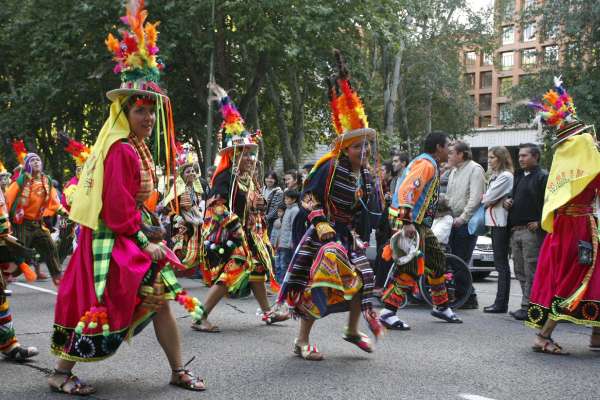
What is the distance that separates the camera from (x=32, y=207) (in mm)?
10984

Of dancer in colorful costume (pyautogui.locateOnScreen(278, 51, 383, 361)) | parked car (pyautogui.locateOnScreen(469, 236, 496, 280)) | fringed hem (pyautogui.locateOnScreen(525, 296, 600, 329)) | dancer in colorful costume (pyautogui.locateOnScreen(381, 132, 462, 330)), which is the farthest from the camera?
parked car (pyautogui.locateOnScreen(469, 236, 496, 280))

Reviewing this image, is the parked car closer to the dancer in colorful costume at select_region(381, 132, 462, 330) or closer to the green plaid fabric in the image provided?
the dancer in colorful costume at select_region(381, 132, 462, 330)

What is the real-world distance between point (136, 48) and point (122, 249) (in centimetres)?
129

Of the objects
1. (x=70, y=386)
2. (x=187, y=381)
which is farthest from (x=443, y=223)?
(x=70, y=386)

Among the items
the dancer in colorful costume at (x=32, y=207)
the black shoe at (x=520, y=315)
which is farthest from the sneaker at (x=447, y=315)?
the dancer in colorful costume at (x=32, y=207)

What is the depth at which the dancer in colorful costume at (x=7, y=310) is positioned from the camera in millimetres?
5621

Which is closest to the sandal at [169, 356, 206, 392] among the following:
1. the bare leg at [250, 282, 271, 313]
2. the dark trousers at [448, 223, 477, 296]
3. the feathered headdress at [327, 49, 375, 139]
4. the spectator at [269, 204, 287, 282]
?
the feathered headdress at [327, 49, 375, 139]

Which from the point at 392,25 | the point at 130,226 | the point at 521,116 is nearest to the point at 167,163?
the point at 130,226

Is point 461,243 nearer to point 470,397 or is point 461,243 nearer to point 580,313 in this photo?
point 580,313

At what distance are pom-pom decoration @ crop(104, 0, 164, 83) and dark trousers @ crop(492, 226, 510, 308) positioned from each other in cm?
532

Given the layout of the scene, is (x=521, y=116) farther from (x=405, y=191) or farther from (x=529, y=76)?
(x=405, y=191)

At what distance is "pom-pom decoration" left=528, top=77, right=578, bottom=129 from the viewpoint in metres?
6.73

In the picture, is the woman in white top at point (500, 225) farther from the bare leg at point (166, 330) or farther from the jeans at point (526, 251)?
the bare leg at point (166, 330)

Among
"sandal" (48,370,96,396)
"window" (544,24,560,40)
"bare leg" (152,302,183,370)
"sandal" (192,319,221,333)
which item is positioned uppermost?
"window" (544,24,560,40)
